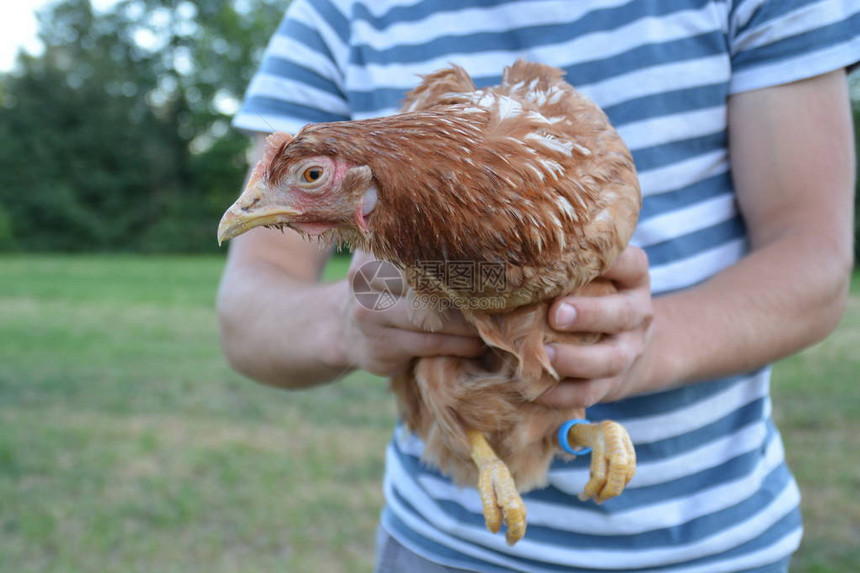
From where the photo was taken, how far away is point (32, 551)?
3754mm

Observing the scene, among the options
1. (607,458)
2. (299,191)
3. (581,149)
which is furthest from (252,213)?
(607,458)

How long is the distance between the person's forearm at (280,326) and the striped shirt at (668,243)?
0.38 meters

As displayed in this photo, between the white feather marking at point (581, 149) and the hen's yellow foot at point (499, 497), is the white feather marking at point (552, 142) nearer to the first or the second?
the white feather marking at point (581, 149)

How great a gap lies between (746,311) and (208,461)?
163 inches

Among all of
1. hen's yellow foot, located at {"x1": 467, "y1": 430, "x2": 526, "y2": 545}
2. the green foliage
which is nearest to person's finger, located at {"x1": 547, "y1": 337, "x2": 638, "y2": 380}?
hen's yellow foot, located at {"x1": 467, "y1": 430, "x2": 526, "y2": 545}

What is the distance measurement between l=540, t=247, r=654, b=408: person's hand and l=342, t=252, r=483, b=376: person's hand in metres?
0.17

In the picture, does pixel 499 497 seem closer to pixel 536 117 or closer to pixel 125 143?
pixel 536 117

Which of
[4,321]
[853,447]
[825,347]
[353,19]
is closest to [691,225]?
[353,19]

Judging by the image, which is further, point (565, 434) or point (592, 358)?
point (565, 434)

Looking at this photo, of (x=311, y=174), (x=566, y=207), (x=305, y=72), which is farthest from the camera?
(x=305, y=72)

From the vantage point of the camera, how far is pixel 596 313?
1.25 meters

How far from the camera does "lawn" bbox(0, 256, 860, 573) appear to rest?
3779mm

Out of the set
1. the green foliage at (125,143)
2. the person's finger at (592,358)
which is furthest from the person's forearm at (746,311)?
the green foliage at (125,143)

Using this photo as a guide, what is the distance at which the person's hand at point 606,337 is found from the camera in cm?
125
